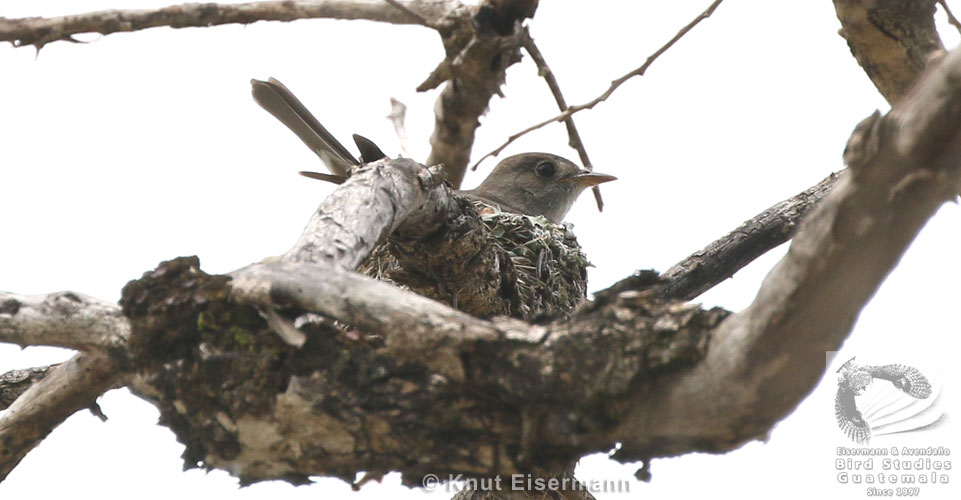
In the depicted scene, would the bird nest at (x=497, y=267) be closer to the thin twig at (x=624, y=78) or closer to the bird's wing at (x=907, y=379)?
the thin twig at (x=624, y=78)

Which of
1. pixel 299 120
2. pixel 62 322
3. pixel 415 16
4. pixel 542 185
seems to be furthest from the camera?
pixel 542 185

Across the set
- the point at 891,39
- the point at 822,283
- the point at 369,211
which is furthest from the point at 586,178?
the point at 822,283

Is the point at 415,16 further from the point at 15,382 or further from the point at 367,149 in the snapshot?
the point at 15,382

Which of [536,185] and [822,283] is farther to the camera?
[536,185]

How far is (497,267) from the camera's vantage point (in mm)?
4676

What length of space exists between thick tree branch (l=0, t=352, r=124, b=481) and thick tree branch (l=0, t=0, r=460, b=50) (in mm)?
1380

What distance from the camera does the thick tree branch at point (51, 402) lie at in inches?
112

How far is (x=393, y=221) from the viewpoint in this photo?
3.26 meters

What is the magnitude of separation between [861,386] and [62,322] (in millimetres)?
2623

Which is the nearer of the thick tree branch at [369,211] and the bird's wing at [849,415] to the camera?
the thick tree branch at [369,211]

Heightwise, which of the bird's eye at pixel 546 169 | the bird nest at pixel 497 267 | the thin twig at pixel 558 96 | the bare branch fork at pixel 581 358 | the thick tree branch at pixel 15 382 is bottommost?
the bare branch fork at pixel 581 358

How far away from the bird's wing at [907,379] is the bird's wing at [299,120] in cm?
360

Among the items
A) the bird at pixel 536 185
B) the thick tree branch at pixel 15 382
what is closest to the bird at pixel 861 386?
the thick tree branch at pixel 15 382

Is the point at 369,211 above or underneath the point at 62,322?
above
